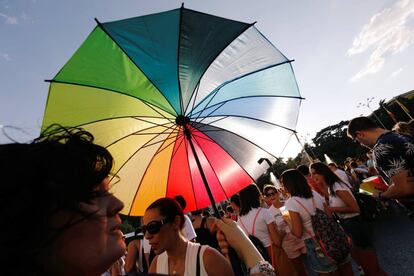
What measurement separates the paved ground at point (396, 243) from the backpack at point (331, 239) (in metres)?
1.95

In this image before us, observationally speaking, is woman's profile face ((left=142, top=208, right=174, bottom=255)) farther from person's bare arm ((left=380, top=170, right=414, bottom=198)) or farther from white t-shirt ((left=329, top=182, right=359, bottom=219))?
white t-shirt ((left=329, top=182, right=359, bottom=219))

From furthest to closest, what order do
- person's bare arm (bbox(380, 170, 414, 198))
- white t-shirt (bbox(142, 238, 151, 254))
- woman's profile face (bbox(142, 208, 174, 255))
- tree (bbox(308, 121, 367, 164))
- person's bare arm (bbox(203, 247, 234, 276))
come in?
1. tree (bbox(308, 121, 367, 164))
2. white t-shirt (bbox(142, 238, 151, 254))
3. person's bare arm (bbox(380, 170, 414, 198))
4. woman's profile face (bbox(142, 208, 174, 255))
5. person's bare arm (bbox(203, 247, 234, 276))

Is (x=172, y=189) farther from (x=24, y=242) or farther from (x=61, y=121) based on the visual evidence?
(x=24, y=242)

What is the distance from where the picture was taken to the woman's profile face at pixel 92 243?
81 cm

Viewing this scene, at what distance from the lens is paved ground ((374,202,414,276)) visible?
15.4 feet

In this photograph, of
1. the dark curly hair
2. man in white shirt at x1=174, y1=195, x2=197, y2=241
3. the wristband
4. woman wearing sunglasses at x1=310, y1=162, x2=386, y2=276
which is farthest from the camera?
woman wearing sunglasses at x1=310, y1=162, x2=386, y2=276

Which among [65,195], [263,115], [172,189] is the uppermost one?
[263,115]

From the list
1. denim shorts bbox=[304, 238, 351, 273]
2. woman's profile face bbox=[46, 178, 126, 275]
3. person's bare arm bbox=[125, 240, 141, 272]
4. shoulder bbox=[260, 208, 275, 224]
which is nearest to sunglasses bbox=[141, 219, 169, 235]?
woman's profile face bbox=[46, 178, 126, 275]

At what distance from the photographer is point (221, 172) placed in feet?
11.3

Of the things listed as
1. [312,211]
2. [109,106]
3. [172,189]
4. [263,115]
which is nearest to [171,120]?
[109,106]

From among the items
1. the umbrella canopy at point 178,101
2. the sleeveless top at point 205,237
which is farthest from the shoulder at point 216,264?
the sleeveless top at point 205,237

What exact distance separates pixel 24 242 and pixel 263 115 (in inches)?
125

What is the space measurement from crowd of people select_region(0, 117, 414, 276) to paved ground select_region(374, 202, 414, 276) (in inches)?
54.6

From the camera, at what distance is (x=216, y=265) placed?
6.49ft
